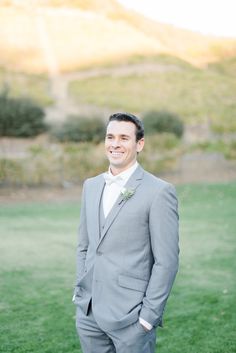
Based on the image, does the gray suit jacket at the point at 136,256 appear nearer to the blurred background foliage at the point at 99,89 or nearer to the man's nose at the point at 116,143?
the man's nose at the point at 116,143

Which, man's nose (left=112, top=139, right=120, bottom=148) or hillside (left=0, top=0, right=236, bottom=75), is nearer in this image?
man's nose (left=112, top=139, right=120, bottom=148)

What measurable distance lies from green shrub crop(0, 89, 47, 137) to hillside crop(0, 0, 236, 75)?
15941 mm

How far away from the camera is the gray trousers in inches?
105

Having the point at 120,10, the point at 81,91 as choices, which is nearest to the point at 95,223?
the point at 81,91

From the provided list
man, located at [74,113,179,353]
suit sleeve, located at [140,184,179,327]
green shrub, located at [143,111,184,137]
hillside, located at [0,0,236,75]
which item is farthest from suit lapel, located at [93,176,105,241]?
hillside, located at [0,0,236,75]

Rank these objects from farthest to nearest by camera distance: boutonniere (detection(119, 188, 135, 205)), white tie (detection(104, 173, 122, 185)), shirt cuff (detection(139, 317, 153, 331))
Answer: white tie (detection(104, 173, 122, 185)), boutonniere (detection(119, 188, 135, 205)), shirt cuff (detection(139, 317, 153, 331))

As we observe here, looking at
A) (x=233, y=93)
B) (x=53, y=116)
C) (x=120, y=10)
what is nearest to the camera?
(x=53, y=116)

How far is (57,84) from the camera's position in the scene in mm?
42000

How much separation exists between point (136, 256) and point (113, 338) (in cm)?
43

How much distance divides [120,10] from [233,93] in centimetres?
2033

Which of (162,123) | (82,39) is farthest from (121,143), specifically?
(82,39)

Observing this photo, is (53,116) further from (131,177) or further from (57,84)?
(131,177)

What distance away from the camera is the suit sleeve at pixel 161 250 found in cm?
263

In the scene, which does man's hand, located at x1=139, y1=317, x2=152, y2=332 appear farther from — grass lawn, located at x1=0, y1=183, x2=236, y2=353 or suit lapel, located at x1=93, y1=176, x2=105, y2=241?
grass lawn, located at x1=0, y1=183, x2=236, y2=353
